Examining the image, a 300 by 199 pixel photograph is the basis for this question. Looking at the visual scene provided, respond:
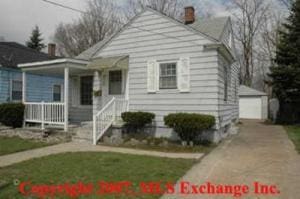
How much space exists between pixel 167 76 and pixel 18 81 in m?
10.4

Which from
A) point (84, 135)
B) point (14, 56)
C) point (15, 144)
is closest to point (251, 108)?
point (14, 56)

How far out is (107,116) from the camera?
1185 cm

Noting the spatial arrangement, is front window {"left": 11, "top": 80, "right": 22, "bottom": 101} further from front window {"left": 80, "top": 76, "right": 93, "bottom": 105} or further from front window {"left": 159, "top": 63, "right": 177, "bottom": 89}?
front window {"left": 159, "top": 63, "right": 177, "bottom": 89}

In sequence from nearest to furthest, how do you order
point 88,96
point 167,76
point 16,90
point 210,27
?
point 167,76 < point 210,27 < point 88,96 < point 16,90

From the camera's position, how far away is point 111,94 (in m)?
13.3

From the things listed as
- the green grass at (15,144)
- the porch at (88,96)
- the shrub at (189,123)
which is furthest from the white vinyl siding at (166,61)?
the green grass at (15,144)

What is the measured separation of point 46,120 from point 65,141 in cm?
189

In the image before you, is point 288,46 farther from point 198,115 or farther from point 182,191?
point 182,191

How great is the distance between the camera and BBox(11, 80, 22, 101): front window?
58.8 feet

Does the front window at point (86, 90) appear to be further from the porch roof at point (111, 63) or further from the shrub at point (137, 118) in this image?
the shrub at point (137, 118)

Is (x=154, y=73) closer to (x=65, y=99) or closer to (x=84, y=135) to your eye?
(x=84, y=135)

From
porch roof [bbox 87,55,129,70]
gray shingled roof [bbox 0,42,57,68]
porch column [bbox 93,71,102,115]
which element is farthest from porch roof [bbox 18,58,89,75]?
gray shingled roof [bbox 0,42,57,68]

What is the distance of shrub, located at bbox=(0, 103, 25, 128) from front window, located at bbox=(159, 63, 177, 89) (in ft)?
22.0

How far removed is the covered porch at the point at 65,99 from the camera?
12634 millimetres
